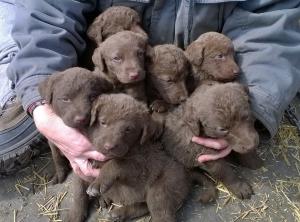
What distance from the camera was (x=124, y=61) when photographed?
14.9 feet

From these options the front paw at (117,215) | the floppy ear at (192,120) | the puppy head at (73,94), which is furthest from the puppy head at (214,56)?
the front paw at (117,215)

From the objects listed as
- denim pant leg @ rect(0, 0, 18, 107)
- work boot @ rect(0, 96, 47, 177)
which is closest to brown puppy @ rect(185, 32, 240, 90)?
work boot @ rect(0, 96, 47, 177)

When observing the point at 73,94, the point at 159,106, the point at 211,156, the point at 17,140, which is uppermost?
the point at 73,94

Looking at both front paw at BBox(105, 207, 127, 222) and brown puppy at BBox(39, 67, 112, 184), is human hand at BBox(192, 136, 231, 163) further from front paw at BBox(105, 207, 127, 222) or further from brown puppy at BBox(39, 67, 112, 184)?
brown puppy at BBox(39, 67, 112, 184)

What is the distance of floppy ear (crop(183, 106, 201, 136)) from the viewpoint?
423cm

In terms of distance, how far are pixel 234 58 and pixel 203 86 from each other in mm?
522

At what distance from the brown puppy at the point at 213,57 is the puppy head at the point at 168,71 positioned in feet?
0.46

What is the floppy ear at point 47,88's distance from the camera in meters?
4.15

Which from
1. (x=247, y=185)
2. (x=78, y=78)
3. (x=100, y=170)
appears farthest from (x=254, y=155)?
(x=78, y=78)

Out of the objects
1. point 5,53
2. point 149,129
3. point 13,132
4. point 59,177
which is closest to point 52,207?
point 59,177

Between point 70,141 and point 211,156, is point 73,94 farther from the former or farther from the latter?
point 211,156

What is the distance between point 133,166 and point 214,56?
4.58 feet

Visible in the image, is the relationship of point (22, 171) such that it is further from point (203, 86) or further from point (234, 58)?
point (234, 58)

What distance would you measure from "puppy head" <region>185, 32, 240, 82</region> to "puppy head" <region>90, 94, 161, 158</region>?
38.7 inches
